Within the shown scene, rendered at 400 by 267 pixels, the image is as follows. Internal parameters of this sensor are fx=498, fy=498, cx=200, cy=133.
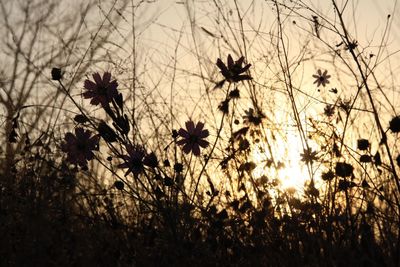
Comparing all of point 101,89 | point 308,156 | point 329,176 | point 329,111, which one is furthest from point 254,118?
point 101,89

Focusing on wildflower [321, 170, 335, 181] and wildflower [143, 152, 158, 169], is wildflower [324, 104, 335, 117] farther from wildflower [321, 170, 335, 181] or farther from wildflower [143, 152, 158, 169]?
wildflower [143, 152, 158, 169]

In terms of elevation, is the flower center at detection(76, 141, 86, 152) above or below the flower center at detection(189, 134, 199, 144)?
below

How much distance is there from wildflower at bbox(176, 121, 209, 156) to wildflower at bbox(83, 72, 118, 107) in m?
0.38

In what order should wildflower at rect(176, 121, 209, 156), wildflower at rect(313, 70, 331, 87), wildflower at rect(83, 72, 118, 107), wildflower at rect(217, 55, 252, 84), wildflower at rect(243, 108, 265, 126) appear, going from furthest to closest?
wildflower at rect(313, 70, 331, 87), wildflower at rect(243, 108, 265, 126), wildflower at rect(176, 121, 209, 156), wildflower at rect(217, 55, 252, 84), wildflower at rect(83, 72, 118, 107)

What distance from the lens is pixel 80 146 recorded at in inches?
57.9

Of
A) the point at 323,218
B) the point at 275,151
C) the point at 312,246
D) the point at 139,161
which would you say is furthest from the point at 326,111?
the point at 139,161

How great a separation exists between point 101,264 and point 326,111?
1148 mm

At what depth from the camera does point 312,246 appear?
1.37m

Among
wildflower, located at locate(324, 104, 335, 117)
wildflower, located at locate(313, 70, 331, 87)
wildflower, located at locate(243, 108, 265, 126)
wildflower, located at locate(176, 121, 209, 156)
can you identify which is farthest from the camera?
wildflower, located at locate(313, 70, 331, 87)

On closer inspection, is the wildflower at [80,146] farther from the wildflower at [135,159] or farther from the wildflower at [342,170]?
the wildflower at [342,170]

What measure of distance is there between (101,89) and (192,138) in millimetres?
411

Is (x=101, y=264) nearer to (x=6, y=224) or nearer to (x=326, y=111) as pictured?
(x=6, y=224)

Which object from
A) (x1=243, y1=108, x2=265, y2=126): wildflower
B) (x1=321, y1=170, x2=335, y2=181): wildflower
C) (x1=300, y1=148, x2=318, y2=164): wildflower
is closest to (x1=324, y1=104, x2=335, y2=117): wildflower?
(x1=300, y1=148, x2=318, y2=164): wildflower

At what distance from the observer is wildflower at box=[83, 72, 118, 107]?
1297 mm
